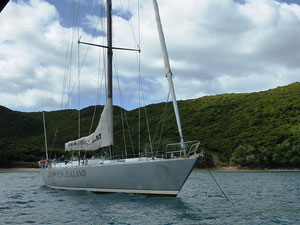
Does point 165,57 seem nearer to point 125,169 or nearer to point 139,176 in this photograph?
point 125,169

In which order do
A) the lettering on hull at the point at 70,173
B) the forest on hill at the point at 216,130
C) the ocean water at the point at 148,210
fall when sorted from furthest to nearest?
the forest on hill at the point at 216,130 → the lettering on hull at the point at 70,173 → the ocean water at the point at 148,210

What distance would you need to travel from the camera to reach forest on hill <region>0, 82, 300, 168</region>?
61.9 m

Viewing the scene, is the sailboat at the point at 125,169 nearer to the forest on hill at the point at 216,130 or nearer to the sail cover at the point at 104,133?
the sail cover at the point at 104,133

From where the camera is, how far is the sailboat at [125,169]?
1769 cm

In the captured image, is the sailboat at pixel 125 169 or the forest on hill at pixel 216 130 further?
the forest on hill at pixel 216 130

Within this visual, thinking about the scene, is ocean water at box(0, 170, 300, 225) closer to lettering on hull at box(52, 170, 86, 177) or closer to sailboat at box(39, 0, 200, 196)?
sailboat at box(39, 0, 200, 196)

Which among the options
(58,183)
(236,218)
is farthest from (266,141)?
(236,218)

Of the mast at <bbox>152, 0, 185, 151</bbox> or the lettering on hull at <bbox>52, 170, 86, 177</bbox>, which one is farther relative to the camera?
the lettering on hull at <bbox>52, 170, 86, 177</bbox>

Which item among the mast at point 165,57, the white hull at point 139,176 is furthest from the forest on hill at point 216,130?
the mast at point 165,57

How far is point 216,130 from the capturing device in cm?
7738

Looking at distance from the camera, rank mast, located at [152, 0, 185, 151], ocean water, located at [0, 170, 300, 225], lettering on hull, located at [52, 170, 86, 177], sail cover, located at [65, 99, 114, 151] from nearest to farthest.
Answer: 1. ocean water, located at [0, 170, 300, 225]
2. mast, located at [152, 0, 185, 151]
3. lettering on hull, located at [52, 170, 86, 177]
4. sail cover, located at [65, 99, 114, 151]

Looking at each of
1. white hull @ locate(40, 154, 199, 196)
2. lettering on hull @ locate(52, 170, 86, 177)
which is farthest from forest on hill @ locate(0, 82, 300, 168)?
white hull @ locate(40, 154, 199, 196)

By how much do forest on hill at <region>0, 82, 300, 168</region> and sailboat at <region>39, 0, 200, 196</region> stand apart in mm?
23018

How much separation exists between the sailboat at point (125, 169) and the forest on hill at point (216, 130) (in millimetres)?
23018
